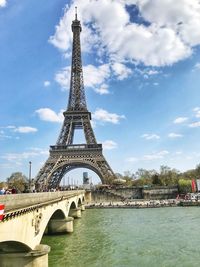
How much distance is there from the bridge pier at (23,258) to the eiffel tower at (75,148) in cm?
5325

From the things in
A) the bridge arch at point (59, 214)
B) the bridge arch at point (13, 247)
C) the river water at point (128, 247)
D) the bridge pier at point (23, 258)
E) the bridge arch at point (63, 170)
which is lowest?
the river water at point (128, 247)

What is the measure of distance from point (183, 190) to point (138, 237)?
59.0m

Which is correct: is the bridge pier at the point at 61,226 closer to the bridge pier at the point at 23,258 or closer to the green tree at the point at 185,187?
the bridge pier at the point at 23,258

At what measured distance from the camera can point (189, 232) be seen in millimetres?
28750

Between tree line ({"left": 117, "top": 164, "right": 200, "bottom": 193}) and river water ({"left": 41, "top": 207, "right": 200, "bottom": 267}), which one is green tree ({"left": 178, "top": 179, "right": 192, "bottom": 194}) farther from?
river water ({"left": 41, "top": 207, "right": 200, "bottom": 267})

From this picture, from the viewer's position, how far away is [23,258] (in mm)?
15086

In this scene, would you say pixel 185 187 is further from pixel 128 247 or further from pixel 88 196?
pixel 128 247

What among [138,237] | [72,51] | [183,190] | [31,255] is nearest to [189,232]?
[138,237]

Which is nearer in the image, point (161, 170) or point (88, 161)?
point (88, 161)

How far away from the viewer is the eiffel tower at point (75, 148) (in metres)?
75.6

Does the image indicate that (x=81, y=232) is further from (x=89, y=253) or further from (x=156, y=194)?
(x=156, y=194)

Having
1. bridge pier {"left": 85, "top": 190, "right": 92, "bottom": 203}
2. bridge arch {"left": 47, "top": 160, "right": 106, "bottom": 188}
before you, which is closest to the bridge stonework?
bridge arch {"left": 47, "top": 160, "right": 106, "bottom": 188}

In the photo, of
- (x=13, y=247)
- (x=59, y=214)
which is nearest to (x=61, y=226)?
(x=59, y=214)

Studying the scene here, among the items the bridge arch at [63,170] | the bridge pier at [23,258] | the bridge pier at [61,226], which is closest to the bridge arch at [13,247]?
the bridge pier at [23,258]
